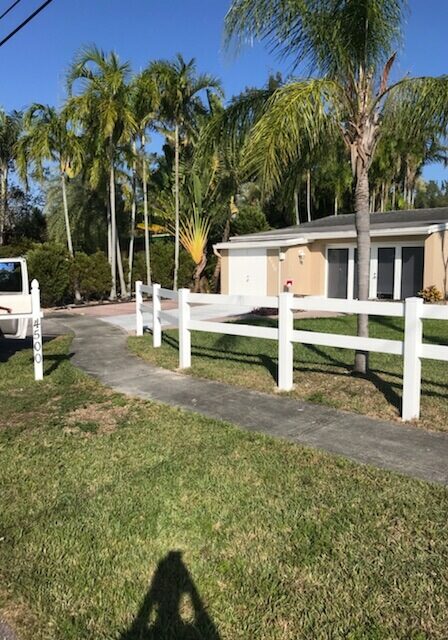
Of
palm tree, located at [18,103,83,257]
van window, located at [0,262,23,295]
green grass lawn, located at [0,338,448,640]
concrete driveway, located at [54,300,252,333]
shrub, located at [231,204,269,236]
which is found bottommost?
green grass lawn, located at [0,338,448,640]

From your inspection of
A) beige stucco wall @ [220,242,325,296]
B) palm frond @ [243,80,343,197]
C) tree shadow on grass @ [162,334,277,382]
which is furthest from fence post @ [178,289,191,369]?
beige stucco wall @ [220,242,325,296]

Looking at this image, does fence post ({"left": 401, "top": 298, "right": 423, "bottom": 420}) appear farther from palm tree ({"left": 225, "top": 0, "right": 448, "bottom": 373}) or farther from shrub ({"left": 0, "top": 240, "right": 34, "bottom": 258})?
shrub ({"left": 0, "top": 240, "right": 34, "bottom": 258})

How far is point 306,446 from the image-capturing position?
4.81m

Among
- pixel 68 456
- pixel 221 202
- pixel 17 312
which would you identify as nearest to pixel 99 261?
pixel 221 202

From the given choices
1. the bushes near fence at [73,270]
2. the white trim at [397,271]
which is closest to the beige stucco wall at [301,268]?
the white trim at [397,271]

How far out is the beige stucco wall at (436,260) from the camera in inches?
729

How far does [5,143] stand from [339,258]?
56.4 ft

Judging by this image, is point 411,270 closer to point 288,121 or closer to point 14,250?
point 288,121

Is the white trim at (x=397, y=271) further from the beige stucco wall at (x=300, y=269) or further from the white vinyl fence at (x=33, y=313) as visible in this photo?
the white vinyl fence at (x=33, y=313)

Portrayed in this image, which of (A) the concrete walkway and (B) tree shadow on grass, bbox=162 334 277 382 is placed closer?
(A) the concrete walkway

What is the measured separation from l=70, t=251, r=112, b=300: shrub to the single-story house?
5134mm

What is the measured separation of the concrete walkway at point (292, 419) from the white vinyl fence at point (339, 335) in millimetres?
404

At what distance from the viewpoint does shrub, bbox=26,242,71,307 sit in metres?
19.7

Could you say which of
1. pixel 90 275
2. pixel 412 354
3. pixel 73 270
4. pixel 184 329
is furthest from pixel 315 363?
pixel 90 275
